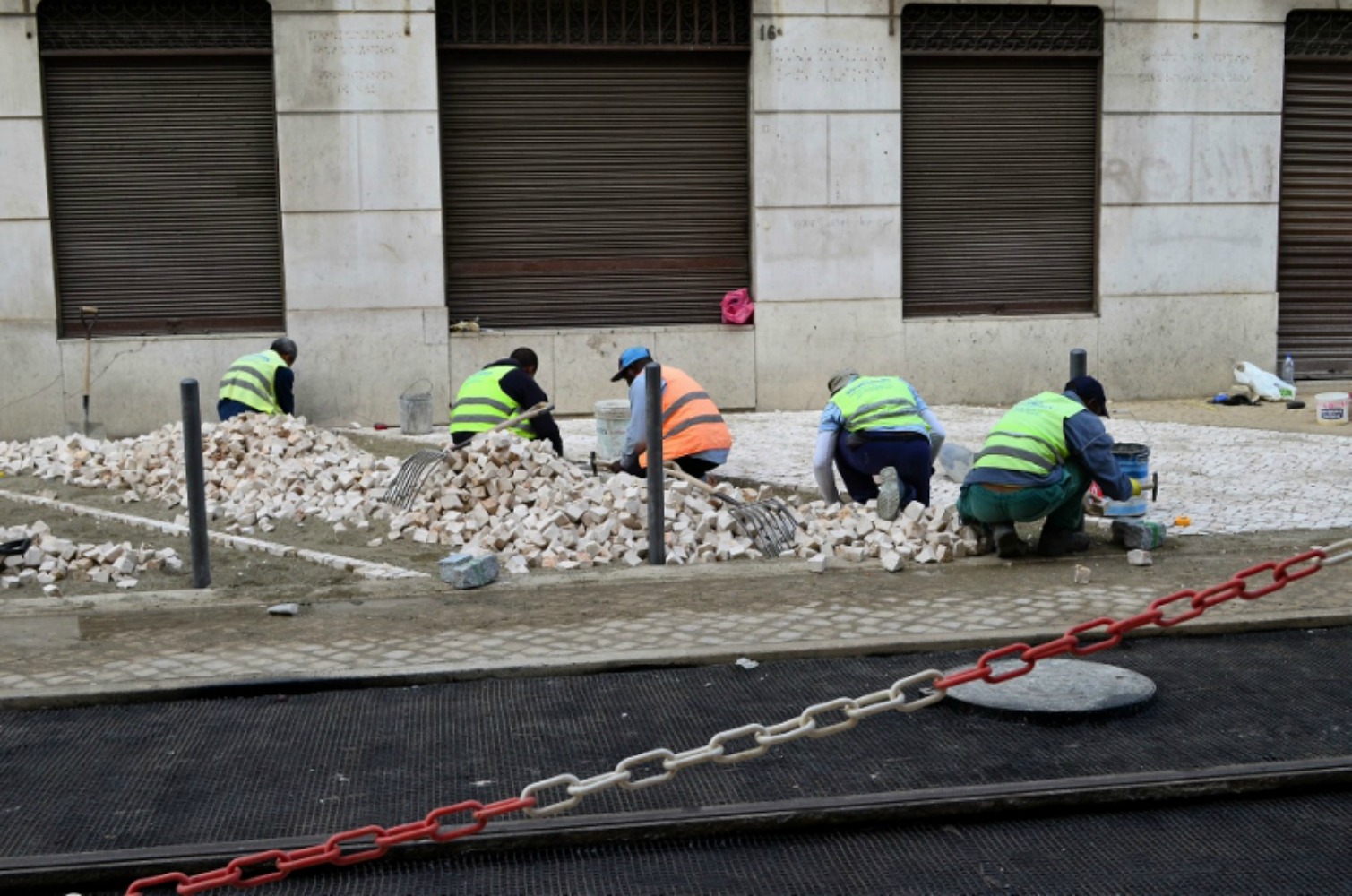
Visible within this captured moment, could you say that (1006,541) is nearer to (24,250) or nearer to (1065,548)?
(1065,548)

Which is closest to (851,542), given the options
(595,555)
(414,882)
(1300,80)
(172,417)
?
(595,555)

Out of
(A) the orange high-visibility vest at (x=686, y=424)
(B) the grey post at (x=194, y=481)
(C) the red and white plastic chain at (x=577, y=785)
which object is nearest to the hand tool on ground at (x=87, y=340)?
(A) the orange high-visibility vest at (x=686, y=424)

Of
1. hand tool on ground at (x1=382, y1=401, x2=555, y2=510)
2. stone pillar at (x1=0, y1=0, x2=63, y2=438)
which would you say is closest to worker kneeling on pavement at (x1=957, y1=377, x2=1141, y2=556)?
hand tool on ground at (x1=382, y1=401, x2=555, y2=510)

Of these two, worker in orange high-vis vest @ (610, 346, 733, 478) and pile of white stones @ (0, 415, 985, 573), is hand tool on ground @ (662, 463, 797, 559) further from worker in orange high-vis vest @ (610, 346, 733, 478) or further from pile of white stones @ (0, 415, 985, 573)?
worker in orange high-vis vest @ (610, 346, 733, 478)

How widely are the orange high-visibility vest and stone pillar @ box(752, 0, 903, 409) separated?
536 centimetres

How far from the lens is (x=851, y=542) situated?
9.03m

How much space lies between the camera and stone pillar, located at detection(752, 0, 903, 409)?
1589 cm

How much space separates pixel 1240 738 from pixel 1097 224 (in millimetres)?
12007

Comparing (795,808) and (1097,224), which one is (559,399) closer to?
(1097,224)

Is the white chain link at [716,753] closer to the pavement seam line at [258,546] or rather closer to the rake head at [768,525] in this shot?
the rake head at [768,525]

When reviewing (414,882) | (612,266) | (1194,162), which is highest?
(1194,162)

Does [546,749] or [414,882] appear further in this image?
[546,749]

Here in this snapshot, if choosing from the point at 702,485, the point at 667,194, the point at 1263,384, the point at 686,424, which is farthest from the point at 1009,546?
the point at 1263,384

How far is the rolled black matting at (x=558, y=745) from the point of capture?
204 inches
